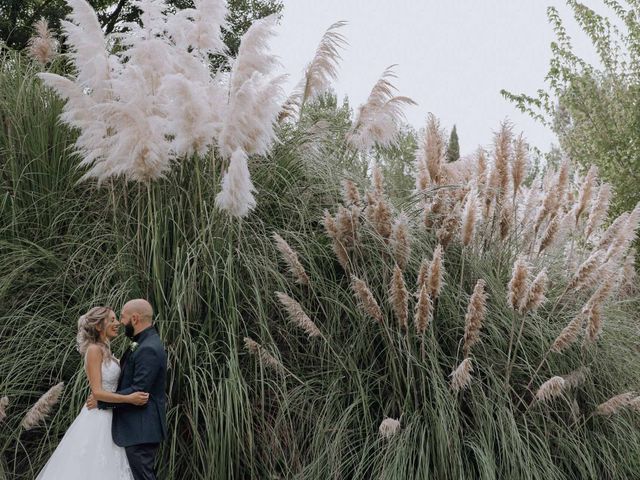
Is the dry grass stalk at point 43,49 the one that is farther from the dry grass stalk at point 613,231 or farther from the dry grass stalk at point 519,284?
the dry grass stalk at point 613,231

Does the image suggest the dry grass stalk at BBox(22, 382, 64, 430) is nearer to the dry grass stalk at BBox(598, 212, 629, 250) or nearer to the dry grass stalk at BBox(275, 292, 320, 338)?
the dry grass stalk at BBox(275, 292, 320, 338)

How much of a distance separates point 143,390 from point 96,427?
34 centimetres

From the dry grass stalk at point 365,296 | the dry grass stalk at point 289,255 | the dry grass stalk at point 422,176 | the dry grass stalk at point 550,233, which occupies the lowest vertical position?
the dry grass stalk at point 365,296

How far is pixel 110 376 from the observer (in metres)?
3.97

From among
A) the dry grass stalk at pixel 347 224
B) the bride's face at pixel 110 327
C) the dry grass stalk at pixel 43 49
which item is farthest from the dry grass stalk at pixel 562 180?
the dry grass stalk at pixel 43 49

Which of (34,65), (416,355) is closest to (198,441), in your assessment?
(416,355)

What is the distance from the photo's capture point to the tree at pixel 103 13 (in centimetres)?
1500

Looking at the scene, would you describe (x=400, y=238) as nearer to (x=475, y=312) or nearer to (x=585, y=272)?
(x=475, y=312)

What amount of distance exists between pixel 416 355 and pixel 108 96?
8.34ft

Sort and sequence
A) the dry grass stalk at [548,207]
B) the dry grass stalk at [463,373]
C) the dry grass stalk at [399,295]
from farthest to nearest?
1. the dry grass stalk at [548,207]
2. the dry grass stalk at [399,295]
3. the dry grass stalk at [463,373]

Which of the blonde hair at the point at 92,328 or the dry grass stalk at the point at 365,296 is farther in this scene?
the dry grass stalk at the point at 365,296

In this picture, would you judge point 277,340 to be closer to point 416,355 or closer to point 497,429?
point 416,355

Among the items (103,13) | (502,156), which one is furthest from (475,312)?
(103,13)

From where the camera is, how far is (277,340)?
4.98 m
